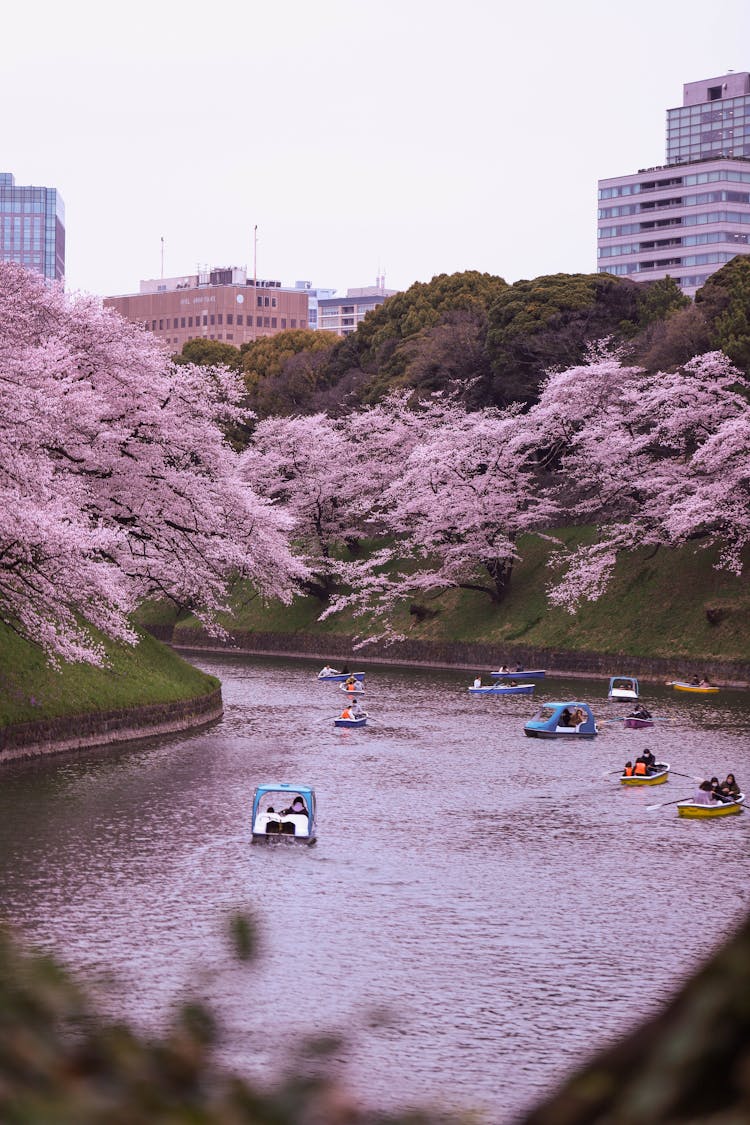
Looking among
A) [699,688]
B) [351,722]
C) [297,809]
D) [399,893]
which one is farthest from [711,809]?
[699,688]

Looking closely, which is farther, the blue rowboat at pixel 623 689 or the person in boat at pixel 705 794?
the blue rowboat at pixel 623 689

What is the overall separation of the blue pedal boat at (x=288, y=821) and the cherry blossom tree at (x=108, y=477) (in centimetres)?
929

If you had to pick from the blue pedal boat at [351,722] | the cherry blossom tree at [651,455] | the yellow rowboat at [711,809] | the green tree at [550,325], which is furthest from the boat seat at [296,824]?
the green tree at [550,325]

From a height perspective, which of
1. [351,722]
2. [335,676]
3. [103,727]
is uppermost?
[103,727]

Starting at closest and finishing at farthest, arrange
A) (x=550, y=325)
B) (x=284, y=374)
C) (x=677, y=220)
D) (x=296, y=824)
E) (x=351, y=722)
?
(x=296, y=824)
(x=351, y=722)
(x=550, y=325)
(x=284, y=374)
(x=677, y=220)

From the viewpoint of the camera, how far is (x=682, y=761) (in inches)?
1634

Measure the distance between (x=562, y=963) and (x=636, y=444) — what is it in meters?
52.5

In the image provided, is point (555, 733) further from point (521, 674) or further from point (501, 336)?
point (501, 336)

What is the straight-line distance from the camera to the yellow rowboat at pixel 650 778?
123 ft

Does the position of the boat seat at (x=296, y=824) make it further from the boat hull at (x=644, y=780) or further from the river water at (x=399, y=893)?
the boat hull at (x=644, y=780)

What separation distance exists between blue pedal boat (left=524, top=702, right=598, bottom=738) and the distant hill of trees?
29104mm

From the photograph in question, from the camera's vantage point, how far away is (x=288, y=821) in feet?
94.3

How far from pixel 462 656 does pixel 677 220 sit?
395 feet

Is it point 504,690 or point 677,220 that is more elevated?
point 677,220
